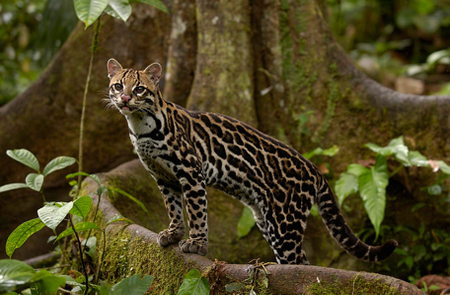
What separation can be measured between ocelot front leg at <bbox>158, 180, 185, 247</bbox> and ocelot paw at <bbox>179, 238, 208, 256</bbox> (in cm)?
16

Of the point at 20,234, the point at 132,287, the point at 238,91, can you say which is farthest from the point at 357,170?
the point at 20,234

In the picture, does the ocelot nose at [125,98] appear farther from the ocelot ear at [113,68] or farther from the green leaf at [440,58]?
the green leaf at [440,58]

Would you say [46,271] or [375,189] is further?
[375,189]

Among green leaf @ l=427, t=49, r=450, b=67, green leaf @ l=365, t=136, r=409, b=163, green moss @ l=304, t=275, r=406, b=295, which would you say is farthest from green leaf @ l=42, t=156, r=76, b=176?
green leaf @ l=427, t=49, r=450, b=67

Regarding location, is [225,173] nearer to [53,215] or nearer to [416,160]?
[53,215]

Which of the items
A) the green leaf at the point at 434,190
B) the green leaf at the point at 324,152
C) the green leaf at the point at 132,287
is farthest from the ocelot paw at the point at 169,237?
the green leaf at the point at 434,190

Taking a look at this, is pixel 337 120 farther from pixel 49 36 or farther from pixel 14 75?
pixel 14 75

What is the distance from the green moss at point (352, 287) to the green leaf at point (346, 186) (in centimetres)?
285

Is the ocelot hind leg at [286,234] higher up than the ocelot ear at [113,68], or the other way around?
the ocelot ear at [113,68]

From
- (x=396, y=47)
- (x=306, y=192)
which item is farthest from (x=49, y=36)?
(x=396, y=47)

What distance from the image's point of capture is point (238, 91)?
7.18m

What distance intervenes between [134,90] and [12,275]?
81.2 inches

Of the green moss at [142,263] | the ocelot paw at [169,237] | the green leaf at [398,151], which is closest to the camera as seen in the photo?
the green moss at [142,263]

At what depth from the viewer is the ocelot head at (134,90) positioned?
4.31 meters
